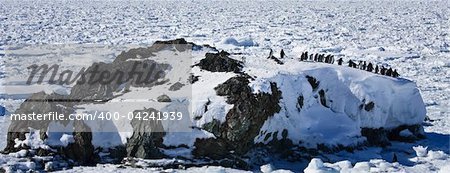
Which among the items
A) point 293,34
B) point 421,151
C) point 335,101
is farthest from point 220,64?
point 293,34

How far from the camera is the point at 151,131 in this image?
993cm

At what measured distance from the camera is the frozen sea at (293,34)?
17.3m

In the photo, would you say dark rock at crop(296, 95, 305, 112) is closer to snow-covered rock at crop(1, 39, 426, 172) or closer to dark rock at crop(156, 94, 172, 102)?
snow-covered rock at crop(1, 39, 426, 172)

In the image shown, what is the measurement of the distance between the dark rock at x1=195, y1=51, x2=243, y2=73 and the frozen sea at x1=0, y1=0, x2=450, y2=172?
6.47 ft

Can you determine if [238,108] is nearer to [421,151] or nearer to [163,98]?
[163,98]

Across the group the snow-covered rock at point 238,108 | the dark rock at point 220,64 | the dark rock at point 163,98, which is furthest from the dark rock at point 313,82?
the dark rock at point 163,98

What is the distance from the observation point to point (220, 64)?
11891 millimetres

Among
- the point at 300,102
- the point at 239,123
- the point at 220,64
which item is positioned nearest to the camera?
the point at 239,123

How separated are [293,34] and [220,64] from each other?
16433 millimetres

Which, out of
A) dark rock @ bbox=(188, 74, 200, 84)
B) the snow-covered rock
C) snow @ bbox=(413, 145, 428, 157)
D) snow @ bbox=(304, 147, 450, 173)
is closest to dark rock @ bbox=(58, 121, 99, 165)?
the snow-covered rock

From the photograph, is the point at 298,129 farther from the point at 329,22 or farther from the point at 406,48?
the point at 329,22

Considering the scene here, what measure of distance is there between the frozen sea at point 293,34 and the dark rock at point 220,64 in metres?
1.97

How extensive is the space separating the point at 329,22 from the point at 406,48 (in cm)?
1125

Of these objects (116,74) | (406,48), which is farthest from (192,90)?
(406,48)
